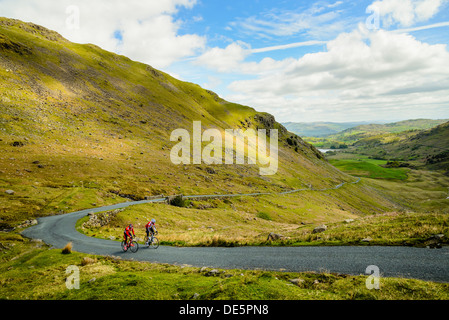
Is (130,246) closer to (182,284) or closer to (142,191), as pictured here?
(182,284)

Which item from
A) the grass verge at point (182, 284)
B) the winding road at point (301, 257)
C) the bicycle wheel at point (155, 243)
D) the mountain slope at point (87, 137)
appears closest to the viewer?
the grass verge at point (182, 284)

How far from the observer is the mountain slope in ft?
168

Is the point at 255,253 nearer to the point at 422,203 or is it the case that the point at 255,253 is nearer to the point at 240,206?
the point at 240,206

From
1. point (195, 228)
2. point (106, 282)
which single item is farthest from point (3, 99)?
point (106, 282)

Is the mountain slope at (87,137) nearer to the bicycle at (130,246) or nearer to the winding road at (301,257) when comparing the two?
the winding road at (301,257)

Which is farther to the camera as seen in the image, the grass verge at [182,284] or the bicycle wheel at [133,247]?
the bicycle wheel at [133,247]

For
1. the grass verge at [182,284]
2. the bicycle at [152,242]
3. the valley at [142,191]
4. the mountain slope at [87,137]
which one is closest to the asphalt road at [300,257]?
the bicycle at [152,242]

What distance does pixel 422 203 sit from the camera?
145 metres

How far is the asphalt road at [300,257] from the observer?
14270 mm

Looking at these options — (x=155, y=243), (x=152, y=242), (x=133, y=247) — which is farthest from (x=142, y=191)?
(x=133, y=247)

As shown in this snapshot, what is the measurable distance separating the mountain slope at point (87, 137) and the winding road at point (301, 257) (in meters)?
24.1

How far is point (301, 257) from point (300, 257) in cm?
8

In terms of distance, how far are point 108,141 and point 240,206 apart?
54.6 meters

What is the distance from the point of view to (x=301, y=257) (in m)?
18.6
